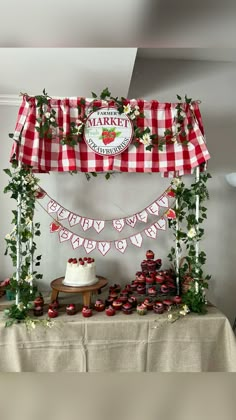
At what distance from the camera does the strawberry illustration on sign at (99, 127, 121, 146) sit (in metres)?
1.58

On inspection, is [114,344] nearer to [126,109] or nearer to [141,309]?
[141,309]

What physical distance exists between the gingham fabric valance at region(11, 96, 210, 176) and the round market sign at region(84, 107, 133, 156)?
0.12ft

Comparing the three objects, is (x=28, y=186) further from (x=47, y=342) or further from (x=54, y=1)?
(x=54, y=1)

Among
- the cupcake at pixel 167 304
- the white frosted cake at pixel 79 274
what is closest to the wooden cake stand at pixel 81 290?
the white frosted cake at pixel 79 274

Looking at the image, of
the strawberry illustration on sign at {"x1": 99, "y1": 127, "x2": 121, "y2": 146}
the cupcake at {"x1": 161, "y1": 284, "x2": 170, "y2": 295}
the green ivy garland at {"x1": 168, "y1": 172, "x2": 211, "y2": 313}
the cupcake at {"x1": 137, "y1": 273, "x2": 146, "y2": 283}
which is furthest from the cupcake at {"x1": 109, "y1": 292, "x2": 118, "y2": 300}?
the strawberry illustration on sign at {"x1": 99, "y1": 127, "x2": 121, "y2": 146}

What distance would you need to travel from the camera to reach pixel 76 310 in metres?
1.62

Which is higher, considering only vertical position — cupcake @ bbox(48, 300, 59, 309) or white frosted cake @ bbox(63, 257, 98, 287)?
white frosted cake @ bbox(63, 257, 98, 287)

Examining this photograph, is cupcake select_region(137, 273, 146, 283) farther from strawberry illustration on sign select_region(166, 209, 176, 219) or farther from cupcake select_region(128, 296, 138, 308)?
strawberry illustration on sign select_region(166, 209, 176, 219)

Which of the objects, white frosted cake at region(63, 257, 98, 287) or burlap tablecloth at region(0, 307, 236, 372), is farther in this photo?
white frosted cake at region(63, 257, 98, 287)

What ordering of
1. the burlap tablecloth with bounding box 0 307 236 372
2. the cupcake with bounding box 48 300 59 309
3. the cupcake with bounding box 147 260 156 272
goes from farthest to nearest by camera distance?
the cupcake with bounding box 147 260 156 272
the cupcake with bounding box 48 300 59 309
the burlap tablecloth with bounding box 0 307 236 372

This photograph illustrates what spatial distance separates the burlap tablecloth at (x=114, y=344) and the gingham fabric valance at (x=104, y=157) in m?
0.76

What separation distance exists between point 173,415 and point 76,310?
1.61 m

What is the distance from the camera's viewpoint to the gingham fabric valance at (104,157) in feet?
5.06

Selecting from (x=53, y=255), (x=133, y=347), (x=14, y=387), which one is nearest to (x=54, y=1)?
(x=14, y=387)
